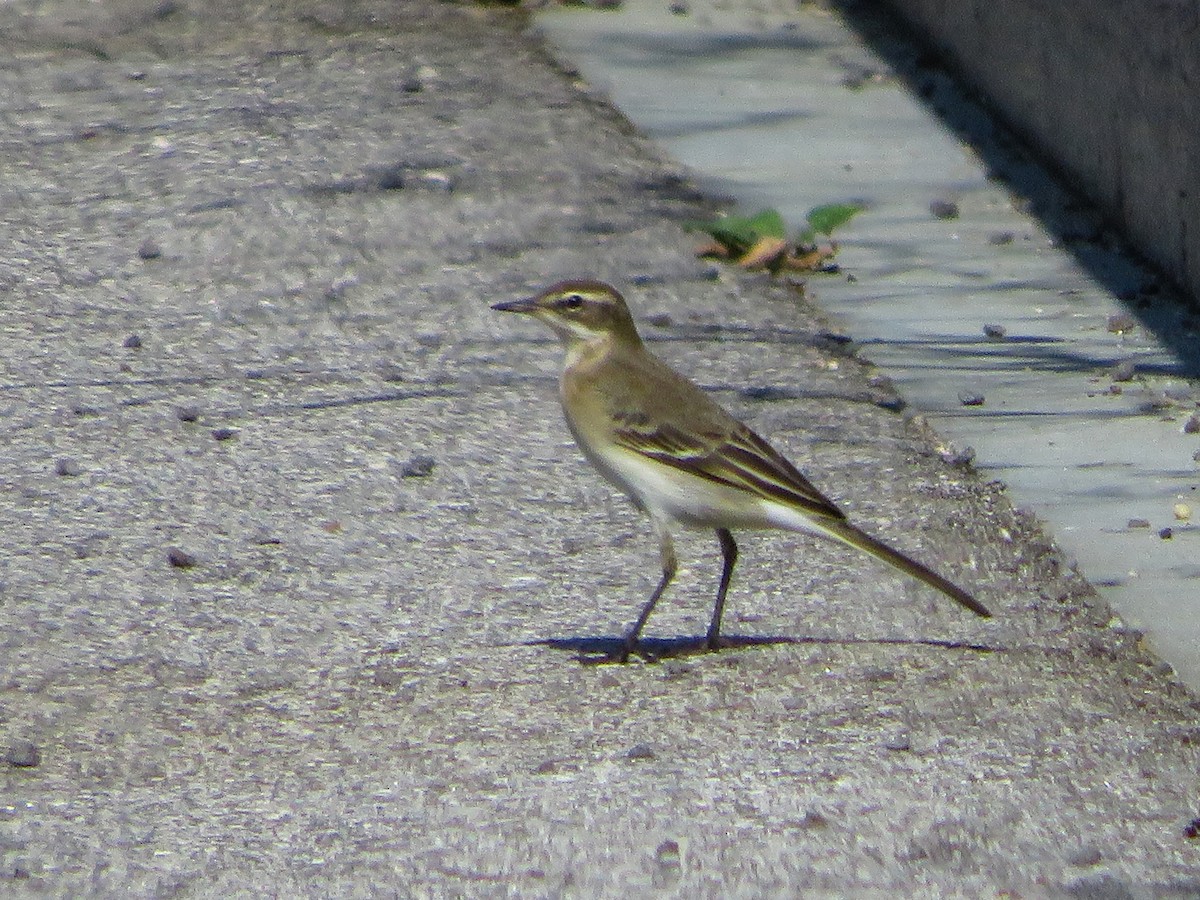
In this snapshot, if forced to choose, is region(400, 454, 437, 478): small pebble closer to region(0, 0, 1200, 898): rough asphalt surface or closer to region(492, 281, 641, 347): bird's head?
region(0, 0, 1200, 898): rough asphalt surface

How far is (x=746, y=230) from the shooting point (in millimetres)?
10102

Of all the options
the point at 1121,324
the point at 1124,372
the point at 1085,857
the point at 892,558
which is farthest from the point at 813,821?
the point at 1121,324

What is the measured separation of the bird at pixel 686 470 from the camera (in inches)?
251

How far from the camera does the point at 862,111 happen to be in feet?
41.0

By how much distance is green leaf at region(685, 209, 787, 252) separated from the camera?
10.1 m

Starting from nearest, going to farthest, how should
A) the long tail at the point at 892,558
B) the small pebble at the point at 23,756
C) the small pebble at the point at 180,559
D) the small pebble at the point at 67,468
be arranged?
the small pebble at the point at 23,756 → the long tail at the point at 892,558 → the small pebble at the point at 180,559 → the small pebble at the point at 67,468

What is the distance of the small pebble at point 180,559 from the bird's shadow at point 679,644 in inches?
48.9

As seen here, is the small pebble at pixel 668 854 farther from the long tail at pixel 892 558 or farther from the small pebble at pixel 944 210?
the small pebble at pixel 944 210

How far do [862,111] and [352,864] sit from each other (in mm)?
8155

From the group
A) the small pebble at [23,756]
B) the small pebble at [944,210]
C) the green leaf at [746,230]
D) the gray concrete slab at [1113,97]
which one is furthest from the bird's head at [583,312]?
the small pebble at [944,210]

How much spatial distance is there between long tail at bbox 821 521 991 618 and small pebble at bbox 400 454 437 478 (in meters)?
1.94

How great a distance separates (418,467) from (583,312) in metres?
1.07

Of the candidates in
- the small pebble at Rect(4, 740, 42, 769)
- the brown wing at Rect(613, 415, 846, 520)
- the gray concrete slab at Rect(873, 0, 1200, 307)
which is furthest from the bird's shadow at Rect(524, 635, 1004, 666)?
the gray concrete slab at Rect(873, 0, 1200, 307)

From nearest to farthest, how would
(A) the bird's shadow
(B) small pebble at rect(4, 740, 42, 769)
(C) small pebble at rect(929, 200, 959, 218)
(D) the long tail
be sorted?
(B) small pebble at rect(4, 740, 42, 769), (D) the long tail, (A) the bird's shadow, (C) small pebble at rect(929, 200, 959, 218)
